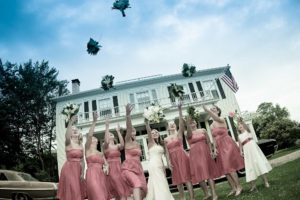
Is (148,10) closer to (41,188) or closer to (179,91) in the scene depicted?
(179,91)

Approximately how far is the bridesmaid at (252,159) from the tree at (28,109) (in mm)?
27861

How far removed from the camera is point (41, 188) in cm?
996

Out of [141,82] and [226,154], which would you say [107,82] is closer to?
[226,154]

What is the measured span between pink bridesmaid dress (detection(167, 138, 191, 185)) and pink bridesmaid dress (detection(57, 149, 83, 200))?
238 cm

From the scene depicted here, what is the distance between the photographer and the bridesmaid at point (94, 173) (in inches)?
213

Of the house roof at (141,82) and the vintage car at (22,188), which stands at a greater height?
the house roof at (141,82)

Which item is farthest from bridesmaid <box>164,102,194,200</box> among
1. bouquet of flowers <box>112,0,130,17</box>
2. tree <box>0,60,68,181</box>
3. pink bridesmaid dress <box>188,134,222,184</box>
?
tree <box>0,60,68,181</box>

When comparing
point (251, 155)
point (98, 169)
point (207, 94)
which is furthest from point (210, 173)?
point (207, 94)

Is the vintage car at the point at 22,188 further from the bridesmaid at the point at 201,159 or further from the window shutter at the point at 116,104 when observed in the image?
the window shutter at the point at 116,104

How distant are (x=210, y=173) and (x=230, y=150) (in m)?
0.76

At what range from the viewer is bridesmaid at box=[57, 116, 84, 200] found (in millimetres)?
5931

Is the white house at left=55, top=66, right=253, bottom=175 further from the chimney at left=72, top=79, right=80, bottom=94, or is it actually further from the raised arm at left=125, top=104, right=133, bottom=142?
the raised arm at left=125, top=104, right=133, bottom=142

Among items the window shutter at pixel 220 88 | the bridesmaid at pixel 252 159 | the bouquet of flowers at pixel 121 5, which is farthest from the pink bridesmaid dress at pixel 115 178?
the window shutter at pixel 220 88

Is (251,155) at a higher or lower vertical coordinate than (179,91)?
lower
